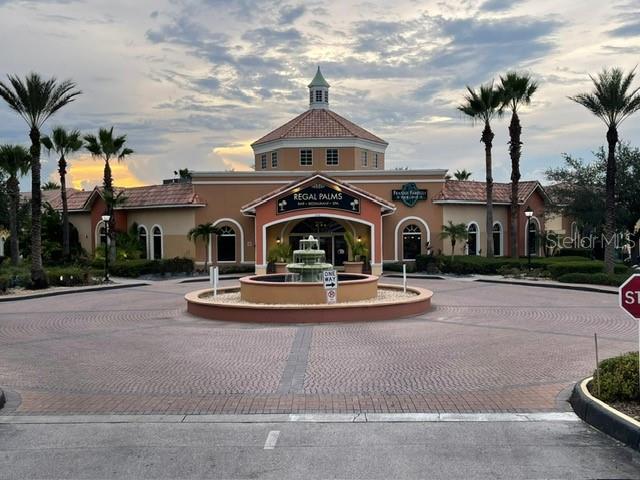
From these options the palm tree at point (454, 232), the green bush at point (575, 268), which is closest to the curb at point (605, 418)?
the green bush at point (575, 268)

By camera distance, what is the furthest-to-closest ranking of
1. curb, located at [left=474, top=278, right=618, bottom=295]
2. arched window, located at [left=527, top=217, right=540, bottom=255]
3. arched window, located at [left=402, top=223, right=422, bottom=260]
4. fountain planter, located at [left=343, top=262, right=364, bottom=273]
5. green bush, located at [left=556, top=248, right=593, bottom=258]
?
arched window, located at [left=527, top=217, right=540, bottom=255], green bush, located at [left=556, top=248, right=593, bottom=258], arched window, located at [left=402, top=223, right=422, bottom=260], fountain planter, located at [left=343, top=262, right=364, bottom=273], curb, located at [left=474, top=278, right=618, bottom=295]

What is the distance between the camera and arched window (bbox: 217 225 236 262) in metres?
36.1

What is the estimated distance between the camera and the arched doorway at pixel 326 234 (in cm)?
3575

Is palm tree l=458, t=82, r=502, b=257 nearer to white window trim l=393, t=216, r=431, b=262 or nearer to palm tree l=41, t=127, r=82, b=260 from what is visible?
white window trim l=393, t=216, r=431, b=262

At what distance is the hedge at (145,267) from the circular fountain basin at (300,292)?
50.8 feet

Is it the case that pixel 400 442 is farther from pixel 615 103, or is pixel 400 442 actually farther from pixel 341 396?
pixel 615 103

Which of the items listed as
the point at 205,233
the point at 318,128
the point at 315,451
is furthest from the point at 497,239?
the point at 315,451

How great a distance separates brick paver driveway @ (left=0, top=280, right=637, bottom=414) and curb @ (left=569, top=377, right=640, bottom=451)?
0.39 metres

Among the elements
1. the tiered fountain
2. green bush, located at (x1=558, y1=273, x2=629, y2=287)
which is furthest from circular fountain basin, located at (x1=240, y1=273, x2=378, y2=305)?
green bush, located at (x1=558, y1=273, x2=629, y2=287)

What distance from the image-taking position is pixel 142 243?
38.1m

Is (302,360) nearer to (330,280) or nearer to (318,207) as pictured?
(330,280)

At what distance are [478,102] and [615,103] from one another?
9645 millimetres

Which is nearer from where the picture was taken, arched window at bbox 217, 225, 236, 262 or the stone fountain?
the stone fountain

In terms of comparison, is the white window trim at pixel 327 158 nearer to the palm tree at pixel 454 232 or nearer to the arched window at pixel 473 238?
the palm tree at pixel 454 232
